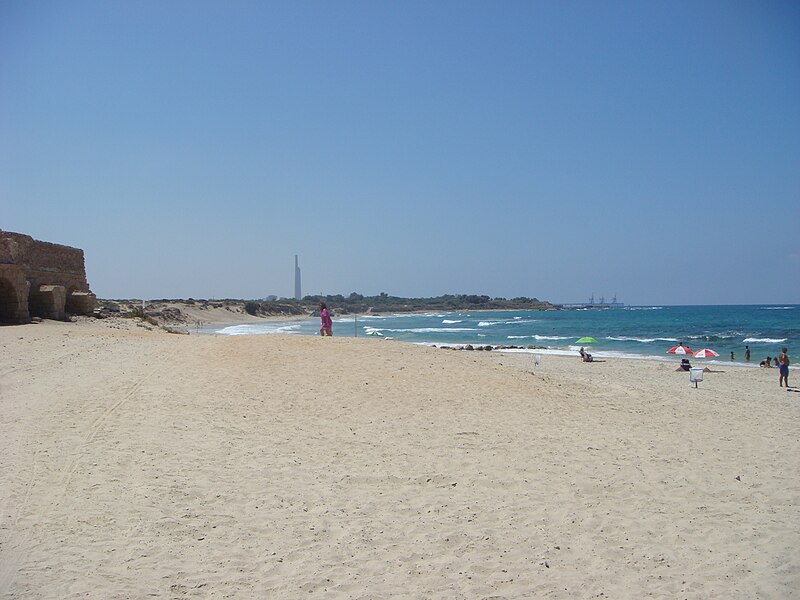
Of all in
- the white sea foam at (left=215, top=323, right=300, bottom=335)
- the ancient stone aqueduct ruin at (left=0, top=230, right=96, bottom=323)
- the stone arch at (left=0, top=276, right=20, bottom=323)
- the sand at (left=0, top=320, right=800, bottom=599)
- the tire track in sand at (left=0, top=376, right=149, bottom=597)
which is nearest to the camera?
the tire track in sand at (left=0, top=376, right=149, bottom=597)

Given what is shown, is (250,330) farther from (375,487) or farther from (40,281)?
(375,487)

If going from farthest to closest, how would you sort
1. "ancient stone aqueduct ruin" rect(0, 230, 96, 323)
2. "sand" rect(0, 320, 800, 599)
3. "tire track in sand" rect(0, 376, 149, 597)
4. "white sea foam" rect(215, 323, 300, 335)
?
1. "white sea foam" rect(215, 323, 300, 335)
2. "ancient stone aqueduct ruin" rect(0, 230, 96, 323)
3. "sand" rect(0, 320, 800, 599)
4. "tire track in sand" rect(0, 376, 149, 597)

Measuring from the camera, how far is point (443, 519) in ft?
19.9

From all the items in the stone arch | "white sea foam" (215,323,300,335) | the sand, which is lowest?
"white sea foam" (215,323,300,335)

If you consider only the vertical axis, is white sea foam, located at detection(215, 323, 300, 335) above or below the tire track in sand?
below

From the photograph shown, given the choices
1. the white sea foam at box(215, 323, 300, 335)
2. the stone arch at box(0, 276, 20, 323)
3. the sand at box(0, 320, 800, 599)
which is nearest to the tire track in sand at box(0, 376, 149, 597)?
the sand at box(0, 320, 800, 599)

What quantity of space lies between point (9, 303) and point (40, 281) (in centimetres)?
319

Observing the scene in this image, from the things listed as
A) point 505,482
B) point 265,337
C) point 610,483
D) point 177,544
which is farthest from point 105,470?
point 265,337

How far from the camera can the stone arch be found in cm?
2014

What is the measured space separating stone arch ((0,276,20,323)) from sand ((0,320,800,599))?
8758 millimetres

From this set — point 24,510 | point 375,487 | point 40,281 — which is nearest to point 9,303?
point 40,281

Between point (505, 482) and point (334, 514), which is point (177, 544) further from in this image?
point (505, 482)

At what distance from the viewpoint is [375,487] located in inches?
271

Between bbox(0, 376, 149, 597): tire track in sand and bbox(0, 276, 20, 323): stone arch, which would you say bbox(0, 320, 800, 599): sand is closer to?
bbox(0, 376, 149, 597): tire track in sand
